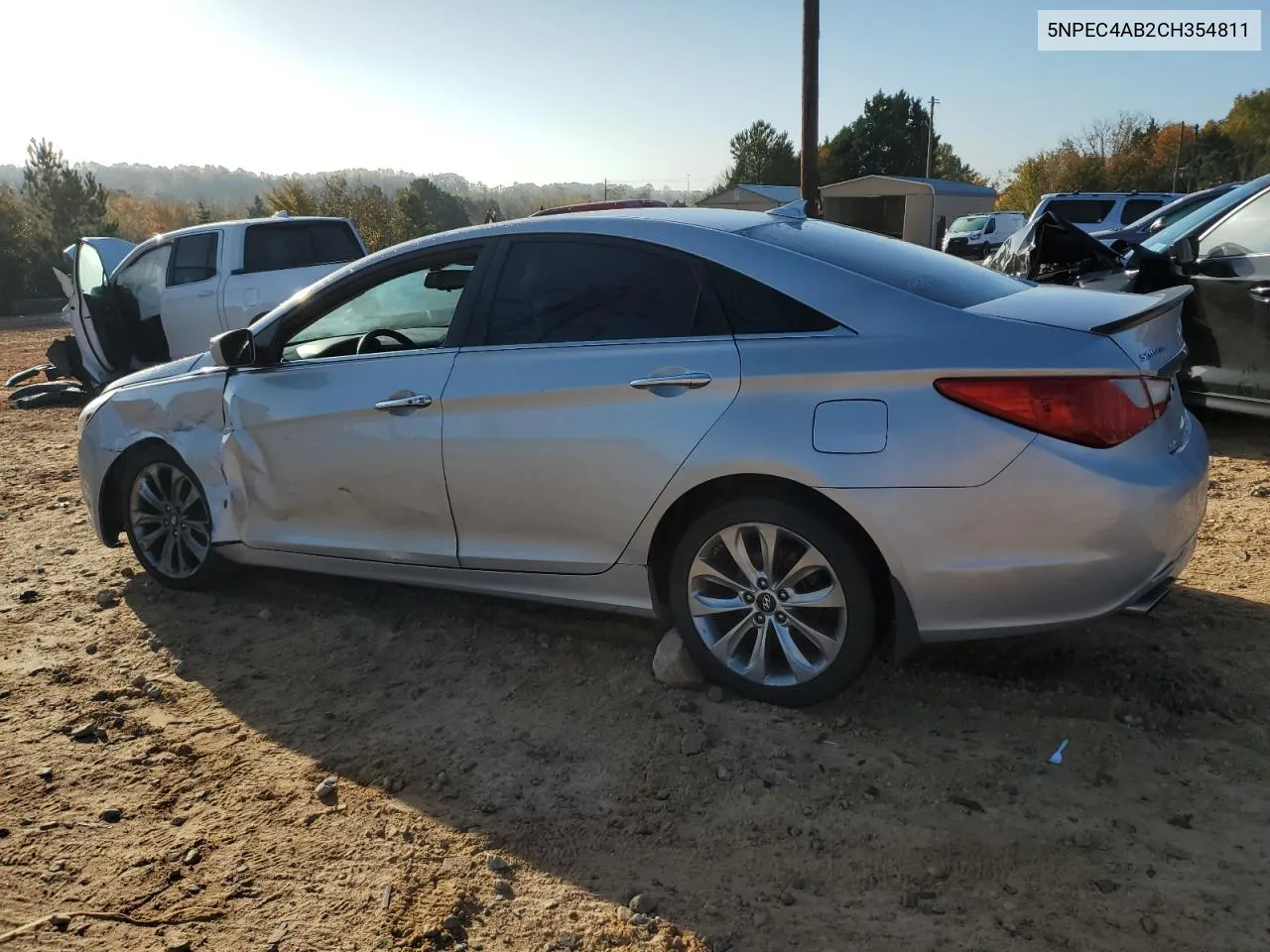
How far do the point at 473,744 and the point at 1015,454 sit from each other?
1.96 metres

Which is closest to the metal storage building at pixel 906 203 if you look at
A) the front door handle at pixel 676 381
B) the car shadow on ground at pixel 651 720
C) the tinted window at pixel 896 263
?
the tinted window at pixel 896 263

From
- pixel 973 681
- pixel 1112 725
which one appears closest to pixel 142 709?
pixel 973 681

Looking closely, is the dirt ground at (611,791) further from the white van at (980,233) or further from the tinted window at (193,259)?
the white van at (980,233)

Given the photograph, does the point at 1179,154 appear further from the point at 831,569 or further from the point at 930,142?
the point at 831,569

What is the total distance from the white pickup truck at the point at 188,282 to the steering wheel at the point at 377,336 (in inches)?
244

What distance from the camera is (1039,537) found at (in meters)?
2.80

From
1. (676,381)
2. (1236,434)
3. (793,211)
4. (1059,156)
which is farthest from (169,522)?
(1059,156)

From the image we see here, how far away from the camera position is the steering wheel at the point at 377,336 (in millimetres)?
4113

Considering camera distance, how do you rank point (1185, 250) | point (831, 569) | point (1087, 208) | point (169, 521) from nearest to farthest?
1. point (831, 569)
2. point (169, 521)
3. point (1185, 250)
4. point (1087, 208)

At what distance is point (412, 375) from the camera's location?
3773mm

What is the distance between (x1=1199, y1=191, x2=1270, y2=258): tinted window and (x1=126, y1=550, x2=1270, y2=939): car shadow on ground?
10.5 feet

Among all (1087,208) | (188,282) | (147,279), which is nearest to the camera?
(188,282)

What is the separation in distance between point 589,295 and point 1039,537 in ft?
5.70

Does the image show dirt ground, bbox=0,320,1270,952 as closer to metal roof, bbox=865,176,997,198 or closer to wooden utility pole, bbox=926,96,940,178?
metal roof, bbox=865,176,997,198
